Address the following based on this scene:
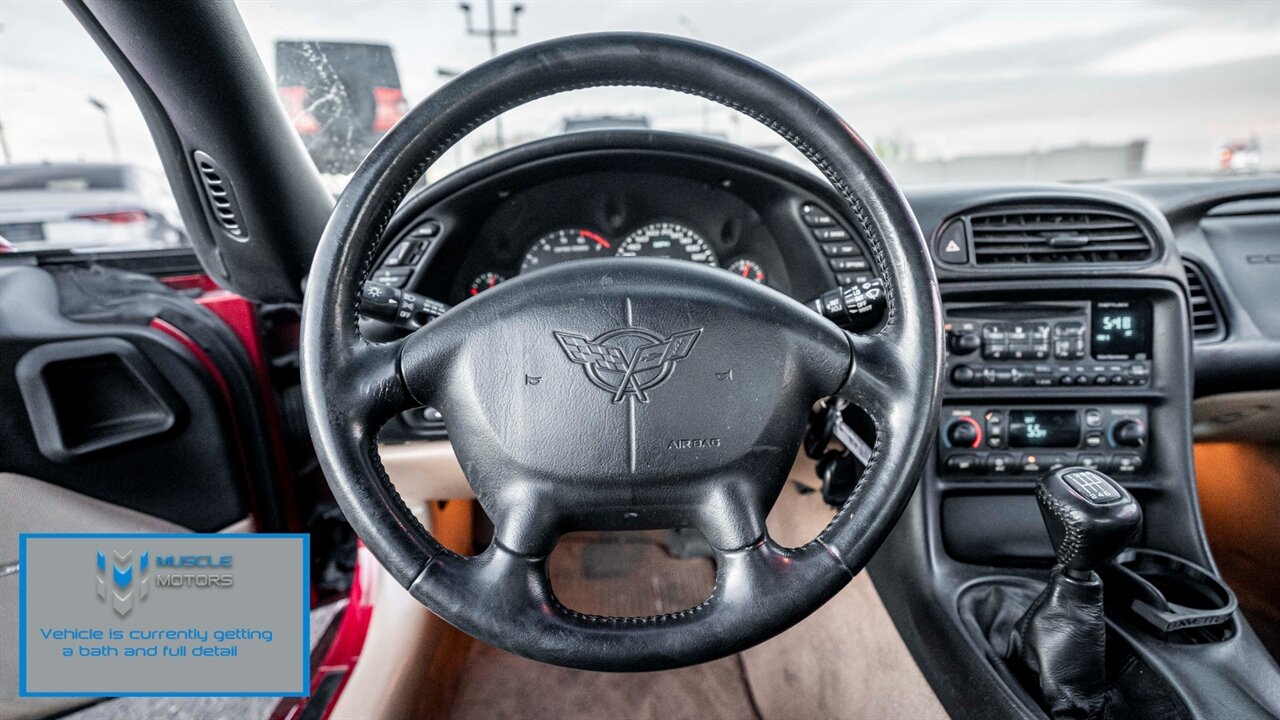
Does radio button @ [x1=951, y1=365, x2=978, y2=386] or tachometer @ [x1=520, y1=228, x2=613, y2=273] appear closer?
radio button @ [x1=951, y1=365, x2=978, y2=386]

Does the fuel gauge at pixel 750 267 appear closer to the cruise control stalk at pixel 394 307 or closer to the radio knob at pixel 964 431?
the radio knob at pixel 964 431

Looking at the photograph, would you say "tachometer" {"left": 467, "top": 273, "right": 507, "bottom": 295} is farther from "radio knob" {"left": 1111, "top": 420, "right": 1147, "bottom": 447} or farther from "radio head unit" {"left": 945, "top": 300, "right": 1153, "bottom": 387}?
"radio knob" {"left": 1111, "top": 420, "right": 1147, "bottom": 447}

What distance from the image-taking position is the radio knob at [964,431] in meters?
1.34

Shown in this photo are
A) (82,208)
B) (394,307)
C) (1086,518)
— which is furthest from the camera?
(82,208)

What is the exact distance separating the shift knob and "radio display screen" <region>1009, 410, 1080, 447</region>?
38cm

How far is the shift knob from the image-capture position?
90 cm

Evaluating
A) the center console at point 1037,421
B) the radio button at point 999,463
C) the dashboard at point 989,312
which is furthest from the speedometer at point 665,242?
the radio button at point 999,463

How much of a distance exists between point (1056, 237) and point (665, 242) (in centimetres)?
78

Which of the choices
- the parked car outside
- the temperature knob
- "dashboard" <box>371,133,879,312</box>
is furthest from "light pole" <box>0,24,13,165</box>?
the temperature knob

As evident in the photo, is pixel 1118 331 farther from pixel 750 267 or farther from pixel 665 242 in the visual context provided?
pixel 665 242

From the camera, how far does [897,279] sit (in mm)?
787

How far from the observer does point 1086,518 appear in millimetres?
896

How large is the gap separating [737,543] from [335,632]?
1.40 metres

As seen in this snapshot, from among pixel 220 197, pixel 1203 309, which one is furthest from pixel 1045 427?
pixel 220 197
